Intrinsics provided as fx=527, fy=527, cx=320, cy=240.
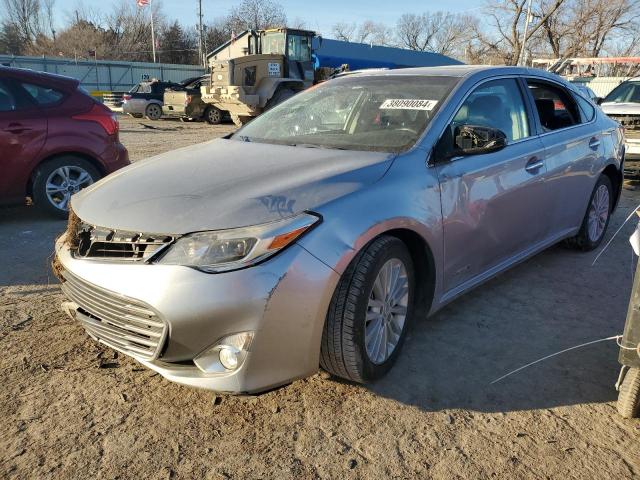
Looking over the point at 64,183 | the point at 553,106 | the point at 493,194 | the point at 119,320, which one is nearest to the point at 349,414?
the point at 119,320

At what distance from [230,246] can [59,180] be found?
4320mm

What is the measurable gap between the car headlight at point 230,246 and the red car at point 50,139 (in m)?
4.05

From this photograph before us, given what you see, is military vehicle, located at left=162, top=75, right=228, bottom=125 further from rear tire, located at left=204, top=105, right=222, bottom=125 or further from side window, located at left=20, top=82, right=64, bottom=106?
side window, located at left=20, top=82, right=64, bottom=106

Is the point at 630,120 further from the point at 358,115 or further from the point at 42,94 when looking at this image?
the point at 42,94

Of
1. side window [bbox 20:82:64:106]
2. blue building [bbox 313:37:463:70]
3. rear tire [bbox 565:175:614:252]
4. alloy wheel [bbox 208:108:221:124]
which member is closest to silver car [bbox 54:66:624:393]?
rear tire [bbox 565:175:614:252]

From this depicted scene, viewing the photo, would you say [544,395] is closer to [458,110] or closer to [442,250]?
[442,250]

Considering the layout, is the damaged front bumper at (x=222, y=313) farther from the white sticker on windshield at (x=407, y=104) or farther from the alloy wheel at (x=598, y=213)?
the alloy wheel at (x=598, y=213)

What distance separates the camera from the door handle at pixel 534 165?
3.66 meters

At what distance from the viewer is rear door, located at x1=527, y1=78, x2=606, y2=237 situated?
4020 mm

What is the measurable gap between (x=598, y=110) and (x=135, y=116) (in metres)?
21.4

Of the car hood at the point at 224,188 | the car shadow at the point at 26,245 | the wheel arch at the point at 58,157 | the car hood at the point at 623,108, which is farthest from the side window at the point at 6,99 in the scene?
the car hood at the point at 623,108

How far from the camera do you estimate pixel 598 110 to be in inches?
194

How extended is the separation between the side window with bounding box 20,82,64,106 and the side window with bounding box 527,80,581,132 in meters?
4.76

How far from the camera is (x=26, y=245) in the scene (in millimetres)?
4945
